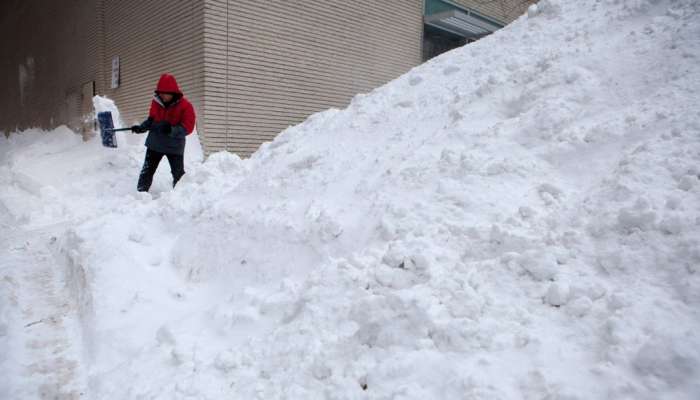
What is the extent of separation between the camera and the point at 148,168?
6.16 meters

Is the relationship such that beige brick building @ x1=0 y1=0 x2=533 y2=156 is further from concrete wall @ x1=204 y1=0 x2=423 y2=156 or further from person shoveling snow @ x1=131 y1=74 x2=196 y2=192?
person shoveling snow @ x1=131 y1=74 x2=196 y2=192

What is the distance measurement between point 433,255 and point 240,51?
6.78m

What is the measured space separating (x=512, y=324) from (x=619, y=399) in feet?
1.85

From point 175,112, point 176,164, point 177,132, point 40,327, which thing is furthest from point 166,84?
point 40,327

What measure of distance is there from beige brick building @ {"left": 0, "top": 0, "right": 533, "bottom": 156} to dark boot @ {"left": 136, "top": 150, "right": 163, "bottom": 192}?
161cm

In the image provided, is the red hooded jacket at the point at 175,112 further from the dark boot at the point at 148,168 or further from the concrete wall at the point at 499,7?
the concrete wall at the point at 499,7

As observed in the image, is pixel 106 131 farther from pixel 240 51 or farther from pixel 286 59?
pixel 286 59

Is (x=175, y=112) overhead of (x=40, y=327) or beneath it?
overhead

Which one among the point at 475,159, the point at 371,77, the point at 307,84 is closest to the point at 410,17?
the point at 371,77

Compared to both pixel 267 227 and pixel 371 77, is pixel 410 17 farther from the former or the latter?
pixel 267 227

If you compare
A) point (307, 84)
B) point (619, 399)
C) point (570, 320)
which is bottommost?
point (619, 399)

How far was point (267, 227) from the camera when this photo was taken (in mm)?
3670

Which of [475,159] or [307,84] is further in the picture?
[307,84]

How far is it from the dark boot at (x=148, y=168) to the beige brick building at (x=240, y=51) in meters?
1.61
